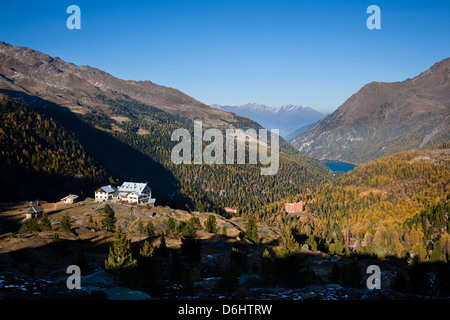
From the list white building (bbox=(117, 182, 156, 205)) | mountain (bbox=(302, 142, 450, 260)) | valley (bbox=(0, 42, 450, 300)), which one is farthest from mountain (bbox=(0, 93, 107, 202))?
mountain (bbox=(302, 142, 450, 260))

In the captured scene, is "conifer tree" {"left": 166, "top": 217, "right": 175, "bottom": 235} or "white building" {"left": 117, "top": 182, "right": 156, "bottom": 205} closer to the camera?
"conifer tree" {"left": 166, "top": 217, "right": 175, "bottom": 235}

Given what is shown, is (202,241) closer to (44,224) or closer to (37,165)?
(44,224)

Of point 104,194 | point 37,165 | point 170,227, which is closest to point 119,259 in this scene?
point 170,227

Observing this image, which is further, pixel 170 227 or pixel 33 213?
pixel 33 213

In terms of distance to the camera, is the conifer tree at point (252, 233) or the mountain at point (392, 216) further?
the mountain at point (392, 216)

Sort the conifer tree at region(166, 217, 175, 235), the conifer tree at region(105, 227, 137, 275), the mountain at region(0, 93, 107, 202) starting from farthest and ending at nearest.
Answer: the mountain at region(0, 93, 107, 202) → the conifer tree at region(166, 217, 175, 235) → the conifer tree at region(105, 227, 137, 275)

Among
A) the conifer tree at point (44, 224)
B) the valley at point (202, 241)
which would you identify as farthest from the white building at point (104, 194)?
the conifer tree at point (44, 224)

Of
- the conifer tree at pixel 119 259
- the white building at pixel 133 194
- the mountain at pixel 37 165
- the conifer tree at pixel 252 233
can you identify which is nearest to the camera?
the conifer tree at pixel 119 259

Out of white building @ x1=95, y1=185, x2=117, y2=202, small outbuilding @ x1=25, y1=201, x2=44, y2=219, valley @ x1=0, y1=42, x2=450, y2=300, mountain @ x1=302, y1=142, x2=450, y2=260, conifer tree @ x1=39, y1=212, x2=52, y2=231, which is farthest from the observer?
white building @ x1=95, y1=185, x2=117, y2=202

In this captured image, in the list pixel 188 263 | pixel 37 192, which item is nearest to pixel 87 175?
pixel 37 192

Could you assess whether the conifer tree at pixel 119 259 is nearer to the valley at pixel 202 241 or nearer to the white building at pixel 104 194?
the valley at pixel 202 241

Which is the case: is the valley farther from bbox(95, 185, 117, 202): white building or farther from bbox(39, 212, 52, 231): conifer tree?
bbox(95, 185, 117, 202): white building

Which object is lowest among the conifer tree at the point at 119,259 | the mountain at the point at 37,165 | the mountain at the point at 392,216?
the mountain at the point at 392,216
